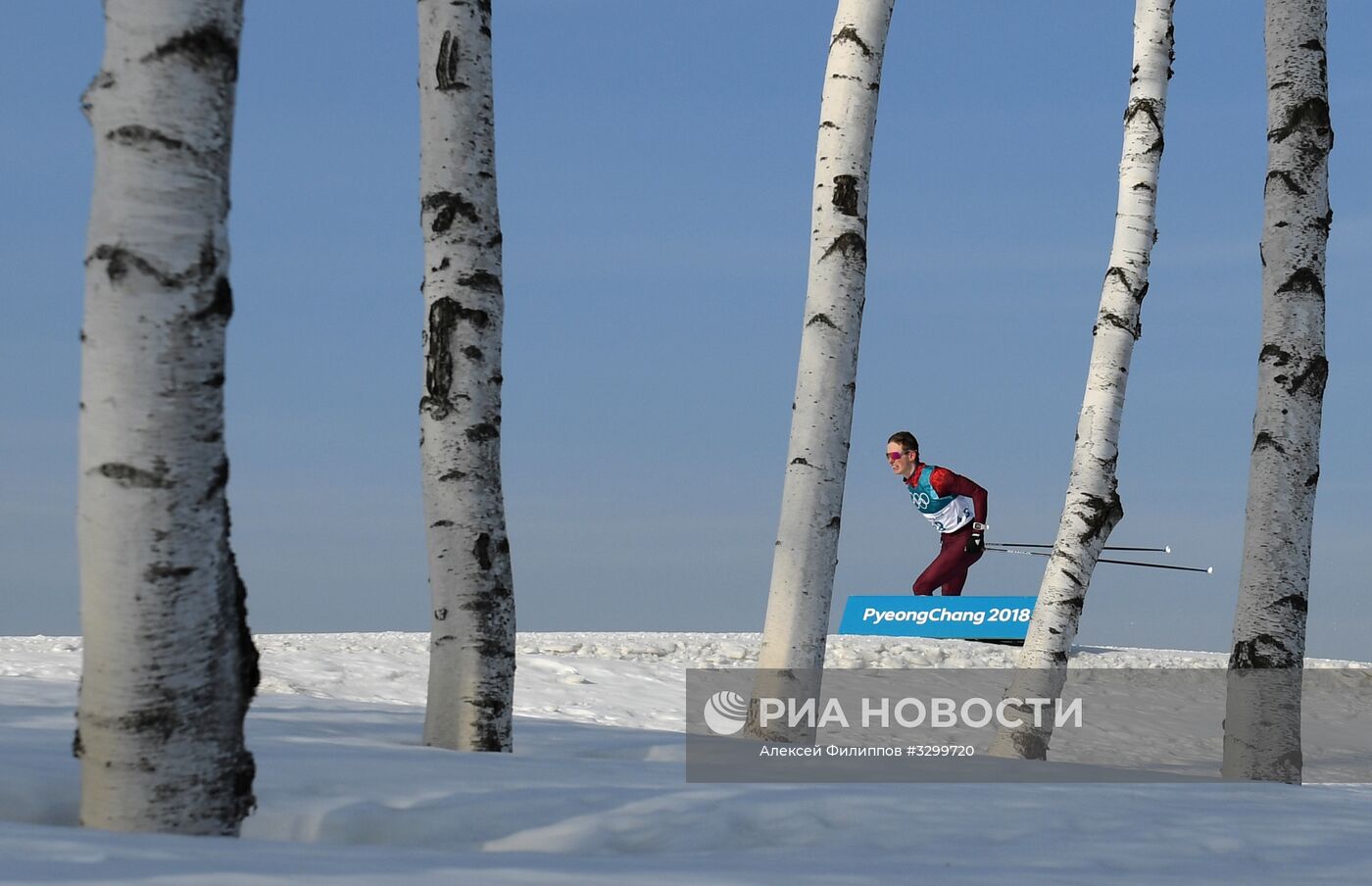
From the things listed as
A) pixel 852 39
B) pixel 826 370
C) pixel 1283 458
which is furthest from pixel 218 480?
pixel 1283 458

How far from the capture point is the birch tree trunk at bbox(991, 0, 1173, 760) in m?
9.02

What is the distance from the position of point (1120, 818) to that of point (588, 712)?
5.68 meters

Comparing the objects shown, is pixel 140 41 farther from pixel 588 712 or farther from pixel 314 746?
pixel 588 712

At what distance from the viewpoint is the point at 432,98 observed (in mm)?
6379

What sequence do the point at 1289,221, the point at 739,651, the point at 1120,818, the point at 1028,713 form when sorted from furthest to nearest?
the point at 739,651 → the point at 1028,713 → the point at 1289,221 → the point at 1120,818

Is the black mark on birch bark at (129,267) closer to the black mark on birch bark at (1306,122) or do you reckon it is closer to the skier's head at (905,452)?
the black mark on birch bark at (1306,122)

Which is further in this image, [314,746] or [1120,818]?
[314,746]

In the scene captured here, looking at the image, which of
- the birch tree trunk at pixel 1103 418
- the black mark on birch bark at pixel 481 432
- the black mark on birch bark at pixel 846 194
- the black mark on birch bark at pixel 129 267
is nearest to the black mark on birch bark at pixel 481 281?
the black mark on birch bark at pixel 481 432

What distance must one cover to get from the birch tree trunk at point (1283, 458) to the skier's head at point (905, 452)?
8.24m

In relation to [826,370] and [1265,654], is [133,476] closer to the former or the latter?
[826,370]

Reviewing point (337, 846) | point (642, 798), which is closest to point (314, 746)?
point (642, 798)

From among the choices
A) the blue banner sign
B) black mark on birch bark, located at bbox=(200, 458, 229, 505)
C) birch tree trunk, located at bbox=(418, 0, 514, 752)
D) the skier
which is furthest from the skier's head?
black mark on birch bark, located at bbox=(200, 458, 229, 505)

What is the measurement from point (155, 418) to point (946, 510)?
42.7ft

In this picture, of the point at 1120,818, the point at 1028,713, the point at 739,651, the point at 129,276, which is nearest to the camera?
the point at 129,276
